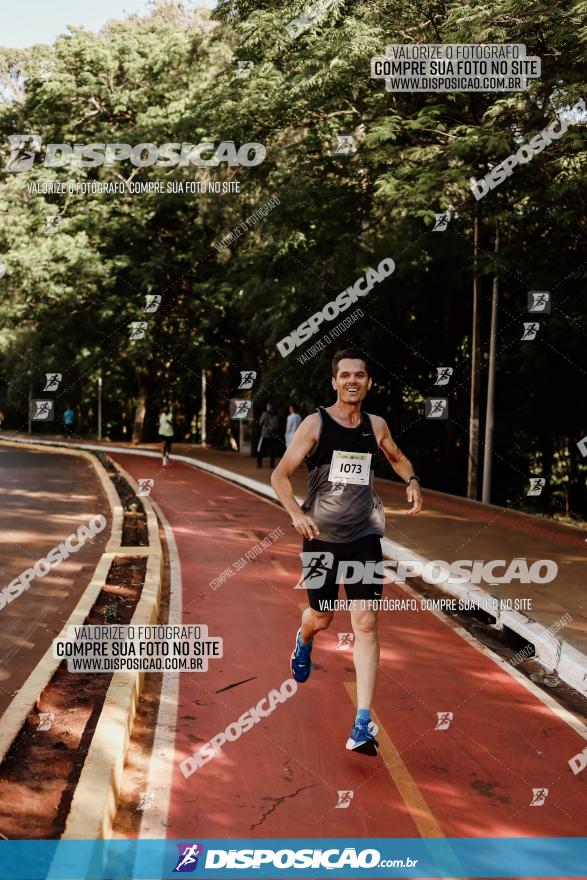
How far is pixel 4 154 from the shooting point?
39.9 m

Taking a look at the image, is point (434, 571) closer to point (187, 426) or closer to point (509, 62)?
point (509, 62)

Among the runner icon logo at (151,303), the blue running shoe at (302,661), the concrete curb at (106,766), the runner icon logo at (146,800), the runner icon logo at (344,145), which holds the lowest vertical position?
the runner icon logo at (146,800)

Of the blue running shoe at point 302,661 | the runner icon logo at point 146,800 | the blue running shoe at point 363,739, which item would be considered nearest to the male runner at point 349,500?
the blue running shoe at point 363,739

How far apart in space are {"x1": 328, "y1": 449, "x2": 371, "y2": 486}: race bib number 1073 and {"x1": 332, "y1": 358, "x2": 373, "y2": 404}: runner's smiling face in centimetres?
32

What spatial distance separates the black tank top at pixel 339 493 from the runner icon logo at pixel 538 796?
171 cm

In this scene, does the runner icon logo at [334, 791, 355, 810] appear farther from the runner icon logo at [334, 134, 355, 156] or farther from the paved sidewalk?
the runner icon logo at [334, 134, 355, 156]

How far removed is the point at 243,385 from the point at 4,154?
53.7 feet

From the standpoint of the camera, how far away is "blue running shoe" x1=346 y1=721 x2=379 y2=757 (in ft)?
18.3

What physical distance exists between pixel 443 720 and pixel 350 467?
6.80 feet

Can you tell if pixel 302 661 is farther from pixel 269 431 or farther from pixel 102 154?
pixel 102 154

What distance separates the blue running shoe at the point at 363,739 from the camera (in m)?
5.57

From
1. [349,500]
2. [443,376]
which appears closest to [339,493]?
[349,500]

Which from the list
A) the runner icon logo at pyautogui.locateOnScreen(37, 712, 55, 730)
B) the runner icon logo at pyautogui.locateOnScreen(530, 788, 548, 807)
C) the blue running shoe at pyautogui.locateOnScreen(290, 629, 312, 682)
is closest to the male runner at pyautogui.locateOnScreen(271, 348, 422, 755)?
the blue running shoe at pyautogui.locateOnScreen(290, 629, 312, 682)

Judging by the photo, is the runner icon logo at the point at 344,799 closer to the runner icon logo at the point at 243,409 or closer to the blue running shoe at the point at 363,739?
the blue running shoe at the point at 363,739
